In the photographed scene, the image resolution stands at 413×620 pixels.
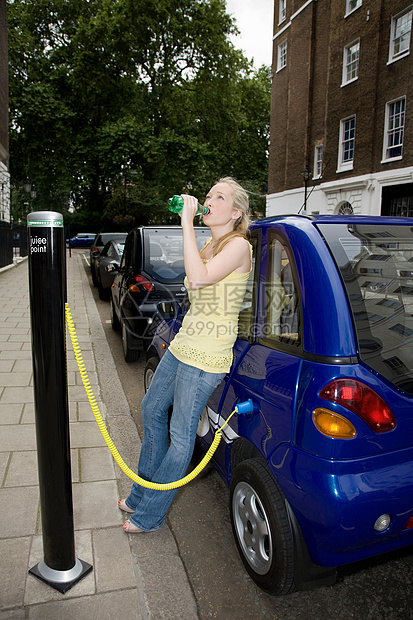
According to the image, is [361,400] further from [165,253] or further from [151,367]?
[165,253]

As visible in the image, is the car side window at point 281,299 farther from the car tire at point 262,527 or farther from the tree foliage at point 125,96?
the tree foliage at point 125,96

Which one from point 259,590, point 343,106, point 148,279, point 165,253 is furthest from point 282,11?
point 259,590

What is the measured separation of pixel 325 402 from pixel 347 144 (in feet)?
77.7

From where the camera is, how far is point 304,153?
26.5 metres

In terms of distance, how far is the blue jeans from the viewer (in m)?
2.39

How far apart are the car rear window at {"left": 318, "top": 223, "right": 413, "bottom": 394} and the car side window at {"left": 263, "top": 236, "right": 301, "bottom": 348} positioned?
219mm

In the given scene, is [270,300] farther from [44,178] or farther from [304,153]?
[44,178]

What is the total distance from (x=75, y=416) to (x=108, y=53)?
30408 mm

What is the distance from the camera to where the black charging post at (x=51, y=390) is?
1.94m

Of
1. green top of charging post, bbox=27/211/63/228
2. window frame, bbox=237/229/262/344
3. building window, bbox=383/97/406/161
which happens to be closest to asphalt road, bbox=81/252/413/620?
window frame, bbox=237/229/262/344

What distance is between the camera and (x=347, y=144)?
2305 cm

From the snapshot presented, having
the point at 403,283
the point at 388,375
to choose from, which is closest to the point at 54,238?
the point at 388,375

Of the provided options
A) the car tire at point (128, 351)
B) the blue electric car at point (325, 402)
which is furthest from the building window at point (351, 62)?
the blue electric car at point (325, 402)

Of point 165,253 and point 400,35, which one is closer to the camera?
point 165,253
